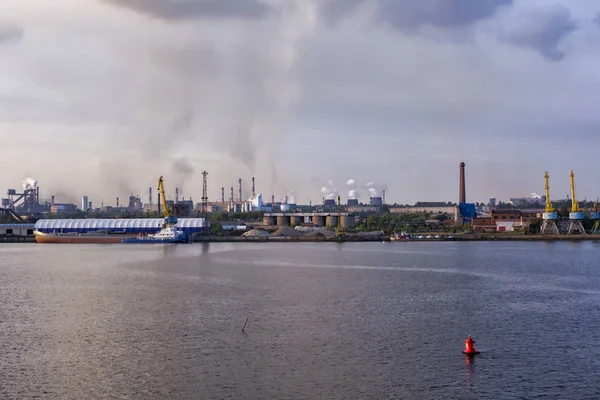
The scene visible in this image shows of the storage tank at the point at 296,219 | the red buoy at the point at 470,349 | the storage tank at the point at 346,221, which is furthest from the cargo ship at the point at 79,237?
the red buoy at the point at 470,349

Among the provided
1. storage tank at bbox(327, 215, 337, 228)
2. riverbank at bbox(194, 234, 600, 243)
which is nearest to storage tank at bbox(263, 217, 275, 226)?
storage tank at bbox(327, 215, 337, 228)

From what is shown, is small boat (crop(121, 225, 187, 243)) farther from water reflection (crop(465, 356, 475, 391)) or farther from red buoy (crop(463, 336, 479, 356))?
water reflection (crop(465, 356, 475, 391))

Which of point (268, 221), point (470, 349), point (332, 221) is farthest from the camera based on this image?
point (268, 221)

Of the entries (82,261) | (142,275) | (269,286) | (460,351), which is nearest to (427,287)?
(269,286)

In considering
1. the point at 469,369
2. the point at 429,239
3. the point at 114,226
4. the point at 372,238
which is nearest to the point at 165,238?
the point at 114,226

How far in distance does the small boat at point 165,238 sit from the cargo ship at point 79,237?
6.85 feet

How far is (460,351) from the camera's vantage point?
16.1 m

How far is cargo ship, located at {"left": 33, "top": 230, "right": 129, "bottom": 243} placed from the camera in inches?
3275

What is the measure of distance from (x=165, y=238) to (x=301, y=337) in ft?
213

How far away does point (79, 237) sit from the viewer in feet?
275

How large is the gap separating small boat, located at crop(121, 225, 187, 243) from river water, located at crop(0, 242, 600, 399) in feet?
153

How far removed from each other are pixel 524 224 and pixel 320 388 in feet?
267

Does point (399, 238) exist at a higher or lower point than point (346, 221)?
lower

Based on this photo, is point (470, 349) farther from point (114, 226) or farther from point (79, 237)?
point (114, 226)
